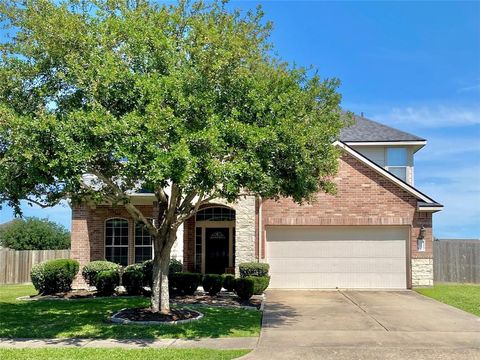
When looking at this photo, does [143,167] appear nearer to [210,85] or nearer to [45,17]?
[210,85]

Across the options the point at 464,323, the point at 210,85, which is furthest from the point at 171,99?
the point at 464,323

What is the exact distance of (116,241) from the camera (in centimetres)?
2152

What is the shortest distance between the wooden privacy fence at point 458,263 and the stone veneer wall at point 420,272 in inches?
148

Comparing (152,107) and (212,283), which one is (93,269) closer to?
(212,283)

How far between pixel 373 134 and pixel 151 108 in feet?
55.1

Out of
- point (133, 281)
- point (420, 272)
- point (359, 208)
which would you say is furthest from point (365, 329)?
A: point (420, 272)

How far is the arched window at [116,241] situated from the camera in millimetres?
21422

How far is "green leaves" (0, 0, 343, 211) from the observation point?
957cm

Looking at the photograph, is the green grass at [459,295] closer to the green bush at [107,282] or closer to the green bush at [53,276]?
the green bush at [107,282]

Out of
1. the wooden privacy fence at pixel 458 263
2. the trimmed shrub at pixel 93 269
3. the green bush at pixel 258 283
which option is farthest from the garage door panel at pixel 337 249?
the trimmed shrub at pixel 93 269

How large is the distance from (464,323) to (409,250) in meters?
8.25

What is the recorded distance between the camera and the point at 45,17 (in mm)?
11000

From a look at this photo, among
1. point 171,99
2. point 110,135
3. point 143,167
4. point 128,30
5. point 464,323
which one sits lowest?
point 464,323

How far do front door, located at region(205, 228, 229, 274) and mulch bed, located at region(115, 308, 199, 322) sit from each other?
341 inches
